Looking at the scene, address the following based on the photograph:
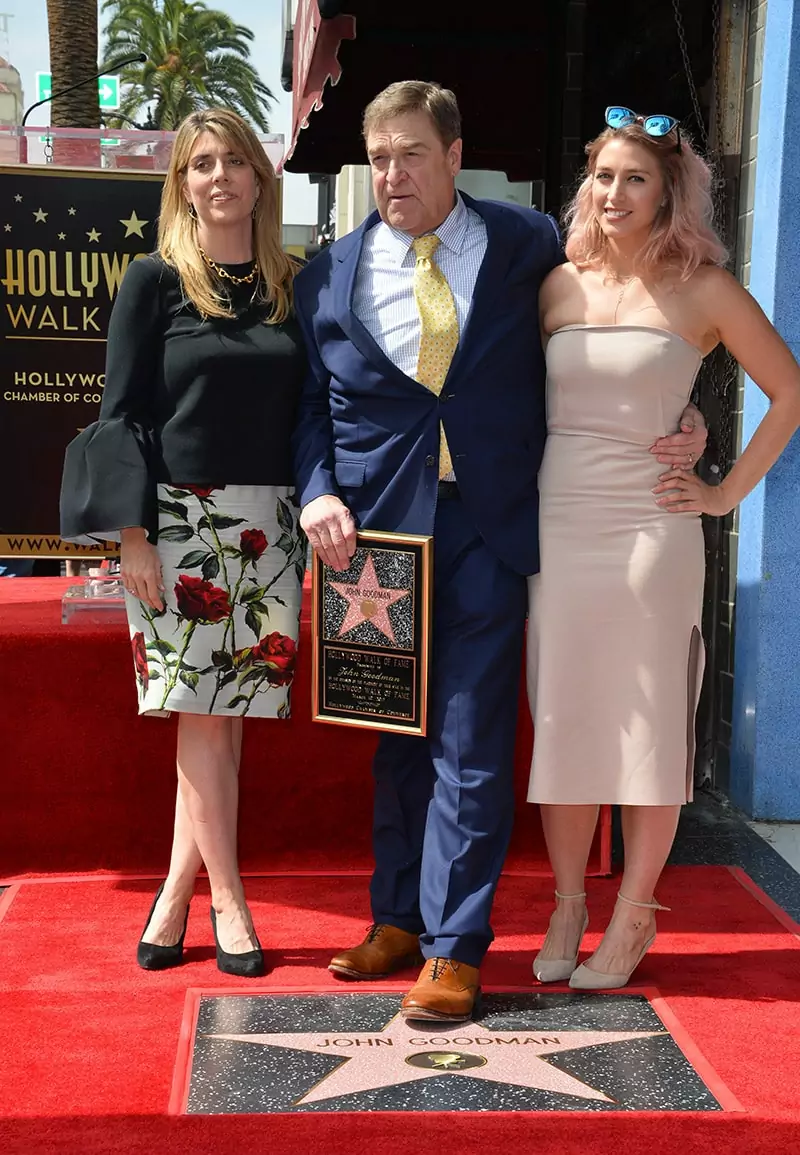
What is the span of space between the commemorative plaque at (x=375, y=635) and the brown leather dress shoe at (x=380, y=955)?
57 cm

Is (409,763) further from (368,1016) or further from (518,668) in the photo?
(368,1016)

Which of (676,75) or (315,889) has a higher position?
(676,75)

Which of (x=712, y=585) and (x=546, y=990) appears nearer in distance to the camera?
(x=546, y=990)

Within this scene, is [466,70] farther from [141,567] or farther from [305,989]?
[305,989]

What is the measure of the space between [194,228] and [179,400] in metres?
0.42

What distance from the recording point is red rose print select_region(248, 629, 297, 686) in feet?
10.9

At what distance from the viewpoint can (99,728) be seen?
13.4 ft

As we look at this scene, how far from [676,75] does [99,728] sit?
3192mm

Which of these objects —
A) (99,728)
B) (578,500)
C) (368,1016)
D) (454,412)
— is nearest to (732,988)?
(368,1016)

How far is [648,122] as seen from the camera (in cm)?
304

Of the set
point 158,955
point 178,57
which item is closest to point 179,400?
point 158,955

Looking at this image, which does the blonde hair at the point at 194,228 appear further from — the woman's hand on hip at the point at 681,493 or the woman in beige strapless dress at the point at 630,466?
the woman's hand on hip at the point at 681,493

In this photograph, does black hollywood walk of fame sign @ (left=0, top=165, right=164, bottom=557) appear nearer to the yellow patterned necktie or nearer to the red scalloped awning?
the red scalloped awning

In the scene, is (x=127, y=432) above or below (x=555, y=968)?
above
